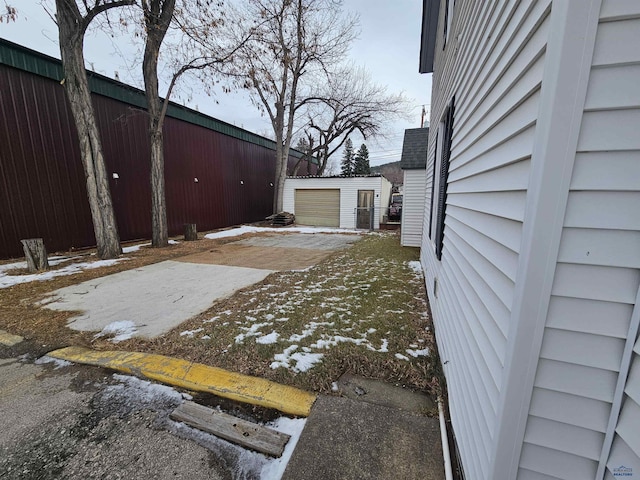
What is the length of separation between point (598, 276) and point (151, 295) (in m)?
4.73

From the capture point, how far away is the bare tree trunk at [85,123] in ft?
18.0

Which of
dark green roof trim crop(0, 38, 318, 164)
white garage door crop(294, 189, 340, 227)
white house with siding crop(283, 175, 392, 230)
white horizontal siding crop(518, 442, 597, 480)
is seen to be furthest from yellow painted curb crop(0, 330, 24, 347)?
white garage door crop(294, 189, 340, 227)

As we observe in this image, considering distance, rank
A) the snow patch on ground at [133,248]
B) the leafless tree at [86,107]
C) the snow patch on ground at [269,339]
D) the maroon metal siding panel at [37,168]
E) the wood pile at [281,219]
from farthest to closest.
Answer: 1. the wood pile at [281,219]
2. the snow patch on ground at [133,248]
3. the maroon metal siding panel at [37,168]
4. the leafless tree at [86,107]
5. the snow patch on ground at [269,339]

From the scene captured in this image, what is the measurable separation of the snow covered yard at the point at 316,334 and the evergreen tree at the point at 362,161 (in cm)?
3752

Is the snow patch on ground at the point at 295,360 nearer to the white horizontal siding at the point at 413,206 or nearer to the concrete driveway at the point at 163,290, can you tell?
the concrete driveway at the point at 163,290

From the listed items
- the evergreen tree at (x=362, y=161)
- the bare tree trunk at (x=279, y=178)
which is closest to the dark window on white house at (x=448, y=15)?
the bare tree trunk at (x=279, y=178)

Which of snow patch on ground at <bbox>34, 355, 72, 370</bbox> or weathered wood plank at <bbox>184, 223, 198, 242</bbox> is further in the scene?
weathered wood plank at <bbox>184, 223, 198, 242</bbox>

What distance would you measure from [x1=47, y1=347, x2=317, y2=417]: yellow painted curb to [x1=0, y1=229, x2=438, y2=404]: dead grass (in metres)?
0.10

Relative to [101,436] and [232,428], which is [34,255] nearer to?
[101,436]

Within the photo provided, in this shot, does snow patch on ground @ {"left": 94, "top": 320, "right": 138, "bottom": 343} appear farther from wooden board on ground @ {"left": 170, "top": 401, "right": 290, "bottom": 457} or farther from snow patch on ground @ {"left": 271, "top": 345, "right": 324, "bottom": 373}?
snow patch on ground @ {"left": 271, "top": 345, "right": 324, "bottom": 373}

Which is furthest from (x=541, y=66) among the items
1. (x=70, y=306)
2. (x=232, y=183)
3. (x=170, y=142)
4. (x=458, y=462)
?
(x=232, y=183)

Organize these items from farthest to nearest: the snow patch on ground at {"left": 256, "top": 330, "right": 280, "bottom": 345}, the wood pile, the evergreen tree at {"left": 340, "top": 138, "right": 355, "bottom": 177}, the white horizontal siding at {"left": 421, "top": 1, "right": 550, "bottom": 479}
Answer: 1. the evergreen tree at {"left": 340, "top": 138, "right": 355, "bottom": 177}
2. the wood pile
3. the snow patch on ground at {"left": 256, "top": 330, "right": 280, "bottom": 345}
4. the white horizontal siding at {"left": 421, "top": 1, "right": 550, "bottom": 479}

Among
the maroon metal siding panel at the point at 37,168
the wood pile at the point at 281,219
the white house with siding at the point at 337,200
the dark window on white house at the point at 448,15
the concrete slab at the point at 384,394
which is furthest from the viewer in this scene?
the wood pile at the point at 281,219

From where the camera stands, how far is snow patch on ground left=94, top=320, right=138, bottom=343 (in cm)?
283
